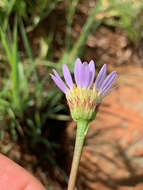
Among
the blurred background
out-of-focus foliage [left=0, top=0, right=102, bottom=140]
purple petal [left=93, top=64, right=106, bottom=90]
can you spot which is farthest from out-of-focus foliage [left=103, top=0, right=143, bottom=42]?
purple petal [left=93, top=64, right=106, bottom=90]

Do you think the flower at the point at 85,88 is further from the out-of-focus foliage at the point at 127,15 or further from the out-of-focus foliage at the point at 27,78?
the out-of-focus foliage at the point at 127,15

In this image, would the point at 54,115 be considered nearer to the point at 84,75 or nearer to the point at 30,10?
the point at 30,10

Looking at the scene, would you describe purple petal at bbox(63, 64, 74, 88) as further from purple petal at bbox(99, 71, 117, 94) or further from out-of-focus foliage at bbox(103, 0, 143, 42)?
out-of-focus foliage at bbox(103, 0, 143, 42)

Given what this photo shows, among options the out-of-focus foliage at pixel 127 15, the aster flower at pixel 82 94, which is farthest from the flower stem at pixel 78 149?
the out-of-focus foliage at pixel 127 15

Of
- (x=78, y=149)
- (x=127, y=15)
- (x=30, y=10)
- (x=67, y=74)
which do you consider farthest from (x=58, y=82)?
(x=127, y=15)

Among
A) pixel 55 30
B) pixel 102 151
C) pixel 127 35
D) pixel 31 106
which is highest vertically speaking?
pixel 55 30

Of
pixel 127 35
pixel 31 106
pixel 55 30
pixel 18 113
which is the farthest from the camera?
pixel 127 35

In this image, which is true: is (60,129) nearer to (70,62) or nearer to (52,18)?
(70,62)

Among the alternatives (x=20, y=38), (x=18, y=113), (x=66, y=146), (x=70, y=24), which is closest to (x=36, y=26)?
(x=20, y=38)
